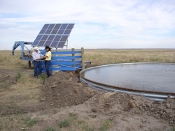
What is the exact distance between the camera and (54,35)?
12.4m

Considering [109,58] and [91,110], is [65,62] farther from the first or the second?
[109,58]

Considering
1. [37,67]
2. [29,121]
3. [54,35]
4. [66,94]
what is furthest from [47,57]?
[29,121]

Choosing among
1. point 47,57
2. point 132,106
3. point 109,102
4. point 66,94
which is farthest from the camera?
point 47,57

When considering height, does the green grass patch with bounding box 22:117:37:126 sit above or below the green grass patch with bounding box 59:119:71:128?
below

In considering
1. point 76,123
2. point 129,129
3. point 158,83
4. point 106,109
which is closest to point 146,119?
point 129,129

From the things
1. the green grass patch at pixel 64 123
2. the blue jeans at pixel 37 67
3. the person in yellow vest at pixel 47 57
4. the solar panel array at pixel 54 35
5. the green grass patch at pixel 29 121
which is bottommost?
the green grass patch at pixel 29 121

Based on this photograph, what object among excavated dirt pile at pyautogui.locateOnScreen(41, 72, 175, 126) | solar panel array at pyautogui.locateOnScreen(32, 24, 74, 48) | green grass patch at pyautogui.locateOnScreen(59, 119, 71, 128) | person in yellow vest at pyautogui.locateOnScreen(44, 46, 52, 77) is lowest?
green grass patch at pyautogui.locateOnScreen(59, 119, 71, 128)

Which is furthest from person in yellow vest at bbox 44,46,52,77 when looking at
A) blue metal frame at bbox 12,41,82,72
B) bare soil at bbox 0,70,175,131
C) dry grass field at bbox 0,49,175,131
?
dry grass field at bbox 0,49,175,131

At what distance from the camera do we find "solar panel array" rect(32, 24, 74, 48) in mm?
11730

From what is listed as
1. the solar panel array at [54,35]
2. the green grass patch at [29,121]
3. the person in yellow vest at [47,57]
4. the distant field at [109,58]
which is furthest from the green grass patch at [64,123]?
the distant field at [109,58]

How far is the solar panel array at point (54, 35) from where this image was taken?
1173cm

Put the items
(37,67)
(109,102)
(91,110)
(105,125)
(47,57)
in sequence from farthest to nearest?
1. (37,67)
2. (47,57)
3. (109,102)
4. (91,110)
5. (105,125)

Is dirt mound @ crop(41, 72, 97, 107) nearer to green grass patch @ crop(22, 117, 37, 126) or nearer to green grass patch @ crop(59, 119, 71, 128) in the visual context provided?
green grass patch @ crop(22, 117, 37, 126)

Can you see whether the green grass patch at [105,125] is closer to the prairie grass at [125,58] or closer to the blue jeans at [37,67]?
the blue jeans at [37,67]
